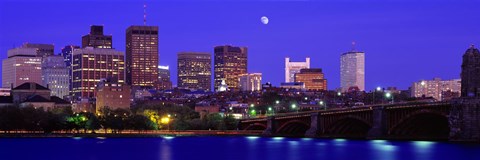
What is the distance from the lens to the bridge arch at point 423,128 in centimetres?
13075

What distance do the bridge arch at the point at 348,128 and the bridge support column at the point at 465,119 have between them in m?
34.4

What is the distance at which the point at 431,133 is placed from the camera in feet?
446

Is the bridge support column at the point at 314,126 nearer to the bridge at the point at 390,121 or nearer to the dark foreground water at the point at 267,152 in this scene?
the bridge at the point at 390,121

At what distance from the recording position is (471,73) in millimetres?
126500

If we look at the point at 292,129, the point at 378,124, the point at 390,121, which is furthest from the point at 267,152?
the point at 292,129

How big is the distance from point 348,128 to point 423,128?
26372 millimetres

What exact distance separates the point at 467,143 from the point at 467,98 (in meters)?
6.46

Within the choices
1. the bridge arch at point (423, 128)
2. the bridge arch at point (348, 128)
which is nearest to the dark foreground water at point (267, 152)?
the bridge arch at point (423, 128)

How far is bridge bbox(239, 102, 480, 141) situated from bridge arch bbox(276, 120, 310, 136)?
414 millimetres

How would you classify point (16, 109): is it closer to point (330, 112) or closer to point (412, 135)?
point (330, 112)

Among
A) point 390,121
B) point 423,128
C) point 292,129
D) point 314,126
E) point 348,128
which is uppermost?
point 390,121

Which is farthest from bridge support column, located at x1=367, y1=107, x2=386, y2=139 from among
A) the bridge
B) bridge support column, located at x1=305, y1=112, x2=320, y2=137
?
bridge support column, located at x1=305, y1=112, x2=320, y2=137

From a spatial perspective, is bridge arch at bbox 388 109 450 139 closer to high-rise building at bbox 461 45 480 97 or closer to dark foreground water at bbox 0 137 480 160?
dark foreground water at bbox 0 137 480 160

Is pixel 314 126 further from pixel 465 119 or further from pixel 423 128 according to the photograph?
pixel 465 119
